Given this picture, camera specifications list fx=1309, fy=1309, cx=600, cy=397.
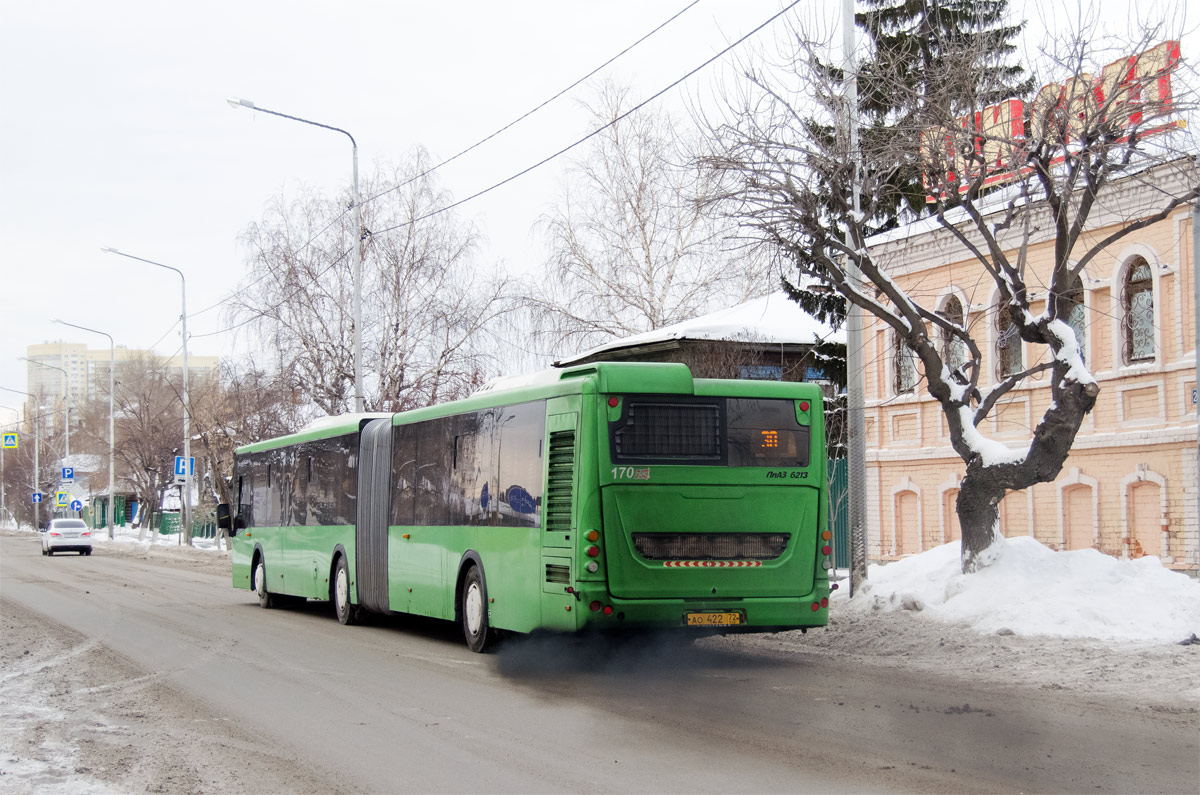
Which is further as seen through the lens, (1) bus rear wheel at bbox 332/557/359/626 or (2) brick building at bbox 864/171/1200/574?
(2) brick building at bbox 864/171/1200/574

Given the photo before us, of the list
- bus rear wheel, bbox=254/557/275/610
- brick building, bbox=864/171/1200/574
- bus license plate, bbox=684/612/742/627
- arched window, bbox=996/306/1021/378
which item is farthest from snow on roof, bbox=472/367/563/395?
arched window, bbox=996/306/1021/378

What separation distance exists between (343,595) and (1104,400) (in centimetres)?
1185

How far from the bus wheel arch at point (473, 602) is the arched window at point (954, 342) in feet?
33.4

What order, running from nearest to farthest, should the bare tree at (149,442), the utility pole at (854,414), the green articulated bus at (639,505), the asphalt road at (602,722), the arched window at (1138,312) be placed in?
the asphalt road at (602,722) < the green articulated bus at (639,505) < the utility pole at (854,414) < the arched window at (1138,312) < the bare tree at (149,442)

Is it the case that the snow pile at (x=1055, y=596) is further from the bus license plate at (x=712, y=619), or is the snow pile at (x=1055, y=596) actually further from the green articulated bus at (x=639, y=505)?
the bus license plate at (x=712, y=619)

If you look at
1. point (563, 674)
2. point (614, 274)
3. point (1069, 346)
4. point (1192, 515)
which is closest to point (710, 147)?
point (1069, 346)

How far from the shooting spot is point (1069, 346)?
1511cm

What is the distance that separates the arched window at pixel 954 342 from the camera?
22.4 meters

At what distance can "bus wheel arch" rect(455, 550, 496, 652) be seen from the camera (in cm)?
1393

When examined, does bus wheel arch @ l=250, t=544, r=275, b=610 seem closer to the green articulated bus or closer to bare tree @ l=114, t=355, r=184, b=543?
the green articulated bus

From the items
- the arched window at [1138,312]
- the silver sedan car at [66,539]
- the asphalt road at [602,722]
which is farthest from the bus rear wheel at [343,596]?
the silver sedan car at [66,539]

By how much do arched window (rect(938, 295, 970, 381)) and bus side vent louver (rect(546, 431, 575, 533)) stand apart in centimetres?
1081

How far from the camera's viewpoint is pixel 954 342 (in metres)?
22.8

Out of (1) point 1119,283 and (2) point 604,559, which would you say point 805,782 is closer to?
(2) point 604,559
